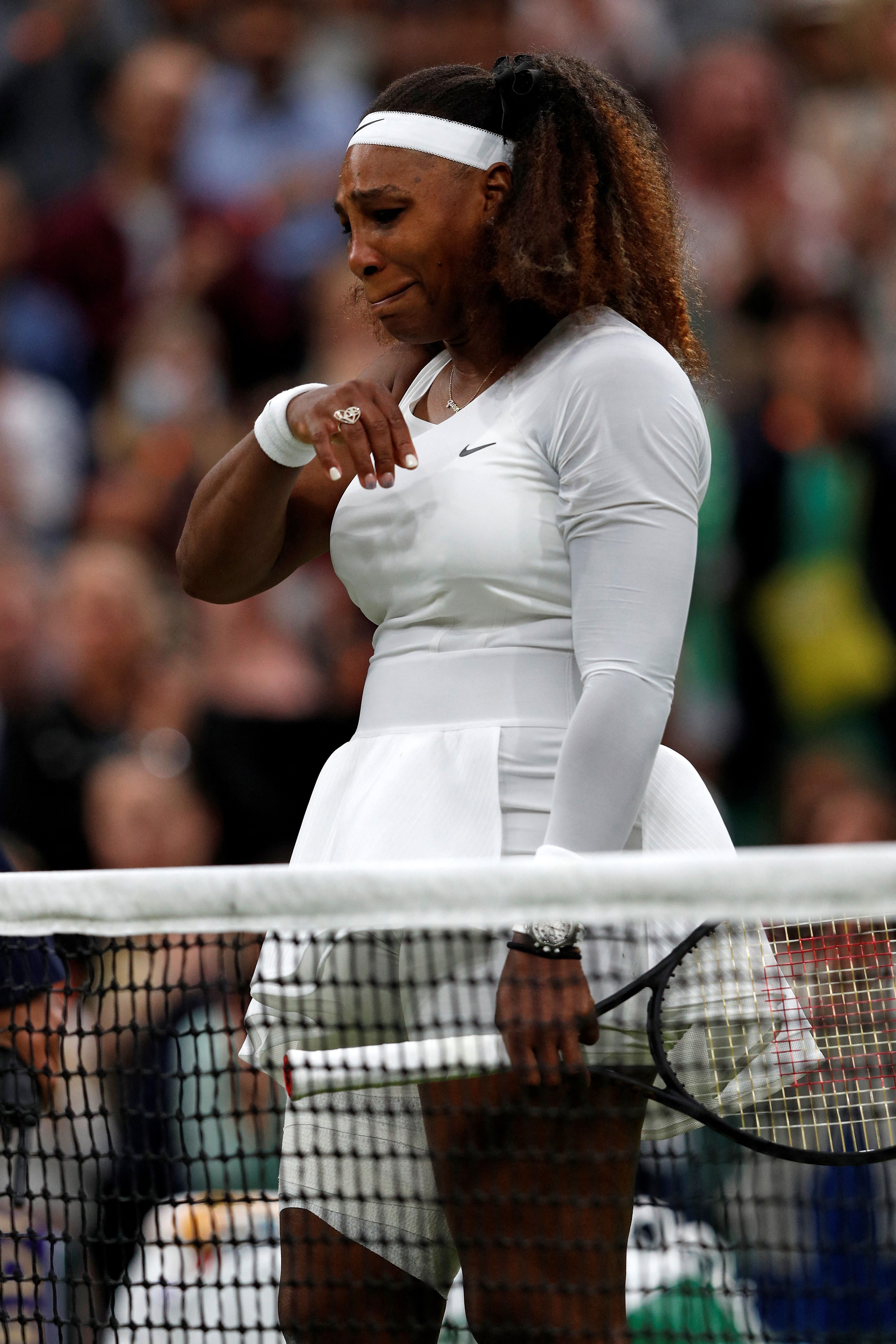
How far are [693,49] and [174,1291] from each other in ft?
15.6

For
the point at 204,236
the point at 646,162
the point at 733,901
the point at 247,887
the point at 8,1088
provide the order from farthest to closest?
the point at 204,236
the point at 8,1088
the point at 646,162
the point at 247,887
the point at 733,901

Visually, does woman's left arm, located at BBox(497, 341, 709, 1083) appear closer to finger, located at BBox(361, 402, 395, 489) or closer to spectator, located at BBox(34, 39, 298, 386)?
finger, located at BBox(361, 402, 395, 489)

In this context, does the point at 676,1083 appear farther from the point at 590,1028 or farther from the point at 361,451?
the point at 361,451

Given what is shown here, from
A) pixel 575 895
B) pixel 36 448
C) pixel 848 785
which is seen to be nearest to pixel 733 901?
pixel 575 895

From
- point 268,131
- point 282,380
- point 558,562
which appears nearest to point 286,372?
point 282,380

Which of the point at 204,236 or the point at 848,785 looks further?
the point at 204,236

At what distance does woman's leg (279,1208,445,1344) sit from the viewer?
1902 mm

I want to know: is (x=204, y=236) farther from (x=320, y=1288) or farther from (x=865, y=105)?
(x=320, y=1288)

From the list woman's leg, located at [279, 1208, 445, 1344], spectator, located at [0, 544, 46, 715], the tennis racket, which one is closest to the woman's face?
the tennis racket

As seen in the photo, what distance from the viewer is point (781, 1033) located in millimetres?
1892

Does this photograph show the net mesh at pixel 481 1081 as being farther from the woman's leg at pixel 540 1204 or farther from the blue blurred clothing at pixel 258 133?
the blue blurred clothing at pixel 258 133

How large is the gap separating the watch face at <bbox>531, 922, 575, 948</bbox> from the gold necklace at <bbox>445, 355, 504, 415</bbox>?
63 centimetres

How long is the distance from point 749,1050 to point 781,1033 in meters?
0.06

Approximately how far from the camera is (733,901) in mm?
1719
